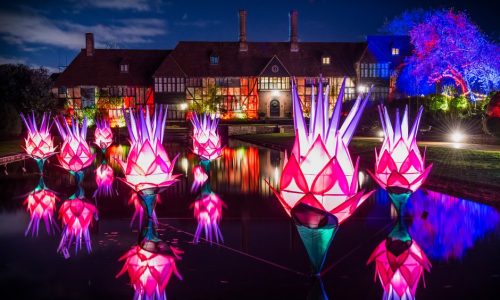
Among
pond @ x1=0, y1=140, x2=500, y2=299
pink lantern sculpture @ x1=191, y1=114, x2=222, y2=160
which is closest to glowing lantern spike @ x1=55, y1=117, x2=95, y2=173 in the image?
pond @ x1=0, y1=140, x2=500, y2=299

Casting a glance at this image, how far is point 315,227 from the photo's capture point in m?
4.29

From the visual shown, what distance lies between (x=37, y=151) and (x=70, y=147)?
2411 mm

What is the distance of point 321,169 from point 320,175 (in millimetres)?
85

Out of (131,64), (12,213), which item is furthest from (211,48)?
(12,213)

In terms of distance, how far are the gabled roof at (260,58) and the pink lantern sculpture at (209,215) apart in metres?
43.2

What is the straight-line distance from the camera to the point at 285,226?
7055mm

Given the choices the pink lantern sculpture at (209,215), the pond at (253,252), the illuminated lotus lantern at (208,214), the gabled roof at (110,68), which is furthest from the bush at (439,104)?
the gabled roof at (110,68)

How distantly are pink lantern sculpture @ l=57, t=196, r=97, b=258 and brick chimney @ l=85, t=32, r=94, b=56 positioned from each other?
49220 mm

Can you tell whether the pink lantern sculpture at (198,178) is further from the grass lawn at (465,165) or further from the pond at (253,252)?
the grass lawn at (465,165)

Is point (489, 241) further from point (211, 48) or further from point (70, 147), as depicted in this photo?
point (211, 48)

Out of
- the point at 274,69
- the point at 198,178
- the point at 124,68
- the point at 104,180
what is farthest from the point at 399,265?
the point at 124,68

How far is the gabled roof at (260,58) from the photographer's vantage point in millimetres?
52344

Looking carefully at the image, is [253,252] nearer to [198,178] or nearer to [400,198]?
[400,198]

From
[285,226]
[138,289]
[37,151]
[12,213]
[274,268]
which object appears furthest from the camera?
[37,151]
